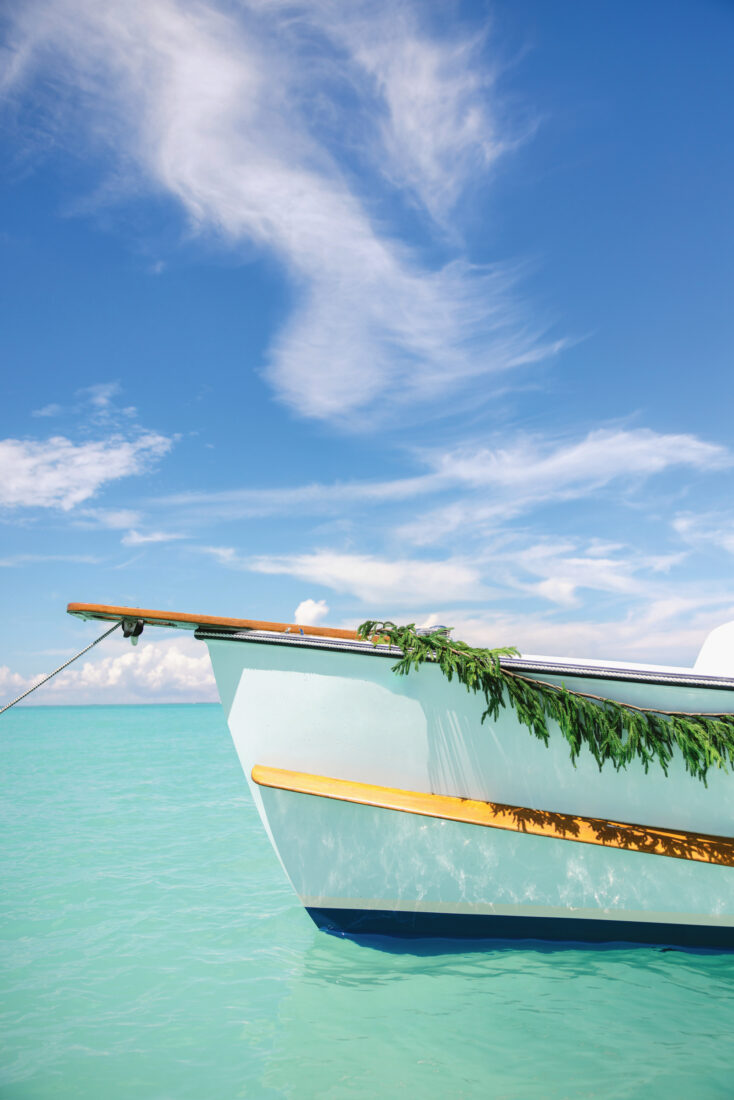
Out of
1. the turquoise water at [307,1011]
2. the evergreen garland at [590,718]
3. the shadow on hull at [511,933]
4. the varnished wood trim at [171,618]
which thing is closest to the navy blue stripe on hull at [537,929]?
the shadow on hull at [511,933]

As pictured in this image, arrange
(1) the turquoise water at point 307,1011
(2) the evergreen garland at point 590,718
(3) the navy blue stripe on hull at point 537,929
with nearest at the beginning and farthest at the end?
(1) the turquoise water at point 307,1011 < (2) the evergreen garland at point 590,718 < (3) the navy blue stripe on hull at point 537,929

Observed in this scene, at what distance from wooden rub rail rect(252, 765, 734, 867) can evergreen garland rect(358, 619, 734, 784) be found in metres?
0.36

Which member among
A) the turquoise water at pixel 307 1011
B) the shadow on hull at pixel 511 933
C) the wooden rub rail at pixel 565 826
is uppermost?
the wooden rub rail at pixel 565 826

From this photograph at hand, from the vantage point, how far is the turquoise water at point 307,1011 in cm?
273

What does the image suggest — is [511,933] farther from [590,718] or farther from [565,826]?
[590,718]

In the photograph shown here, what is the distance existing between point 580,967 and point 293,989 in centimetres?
171

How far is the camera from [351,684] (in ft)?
12.1

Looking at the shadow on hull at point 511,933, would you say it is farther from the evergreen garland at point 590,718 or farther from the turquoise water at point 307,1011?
the evergreen garland at point 590,718

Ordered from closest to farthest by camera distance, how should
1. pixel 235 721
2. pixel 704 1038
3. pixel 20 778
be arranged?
pixel 704 1038
pixel 235 721
pixel 20 778

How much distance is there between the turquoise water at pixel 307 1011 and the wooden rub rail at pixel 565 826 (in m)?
0.78

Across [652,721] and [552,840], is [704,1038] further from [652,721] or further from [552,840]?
[652,721]

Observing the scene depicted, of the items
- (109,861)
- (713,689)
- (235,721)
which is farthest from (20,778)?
(713,689)

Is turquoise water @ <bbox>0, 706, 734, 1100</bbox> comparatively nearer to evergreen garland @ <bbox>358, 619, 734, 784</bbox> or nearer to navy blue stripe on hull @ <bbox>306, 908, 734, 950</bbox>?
navy blue stripe on hull @ <bbox>306, 908, 734, 950</bbox>

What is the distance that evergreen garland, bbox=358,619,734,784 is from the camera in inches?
138
